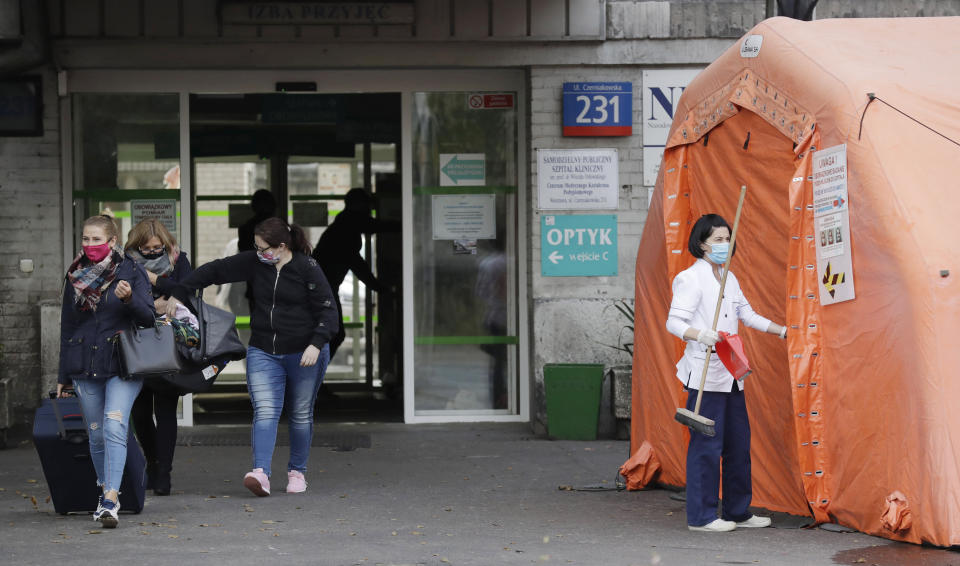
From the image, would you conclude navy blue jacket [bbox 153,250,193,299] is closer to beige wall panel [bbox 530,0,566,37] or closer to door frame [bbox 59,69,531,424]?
door frame [bbox 59,69,531,424]

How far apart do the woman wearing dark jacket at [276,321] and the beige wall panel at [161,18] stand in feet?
11.3

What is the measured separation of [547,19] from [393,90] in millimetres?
1434

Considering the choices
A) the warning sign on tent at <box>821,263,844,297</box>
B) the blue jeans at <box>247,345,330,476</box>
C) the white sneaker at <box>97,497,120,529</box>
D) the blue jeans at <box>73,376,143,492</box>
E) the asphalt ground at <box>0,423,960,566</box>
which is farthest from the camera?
the blue jeans at <box>247,345,330,476</box>

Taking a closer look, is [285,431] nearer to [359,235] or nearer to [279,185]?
[359,235]

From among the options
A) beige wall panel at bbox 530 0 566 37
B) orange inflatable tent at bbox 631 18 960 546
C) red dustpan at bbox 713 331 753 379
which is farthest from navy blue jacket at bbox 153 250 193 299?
beige wall panel at bbox 530 0 566 37

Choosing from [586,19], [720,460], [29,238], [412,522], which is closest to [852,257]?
[720,460]

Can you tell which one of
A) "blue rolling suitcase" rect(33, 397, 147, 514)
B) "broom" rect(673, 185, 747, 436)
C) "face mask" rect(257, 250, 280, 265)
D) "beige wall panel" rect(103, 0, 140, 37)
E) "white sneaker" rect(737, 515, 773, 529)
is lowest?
"white sneaker" rect(737, 515, 773, 529)

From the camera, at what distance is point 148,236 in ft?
26.1

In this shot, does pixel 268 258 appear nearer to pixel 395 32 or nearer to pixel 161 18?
pixel 395 32

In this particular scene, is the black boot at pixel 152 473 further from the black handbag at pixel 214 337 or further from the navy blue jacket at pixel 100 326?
the navy blue jacket at pixel 100 326

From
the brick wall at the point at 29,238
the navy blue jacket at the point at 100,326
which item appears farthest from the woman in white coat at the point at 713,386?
the brick wall at the point at 29,238

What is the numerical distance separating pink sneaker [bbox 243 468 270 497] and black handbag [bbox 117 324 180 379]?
945mm

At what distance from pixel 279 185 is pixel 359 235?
6.87 ft

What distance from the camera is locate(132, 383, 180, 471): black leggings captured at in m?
8.05
